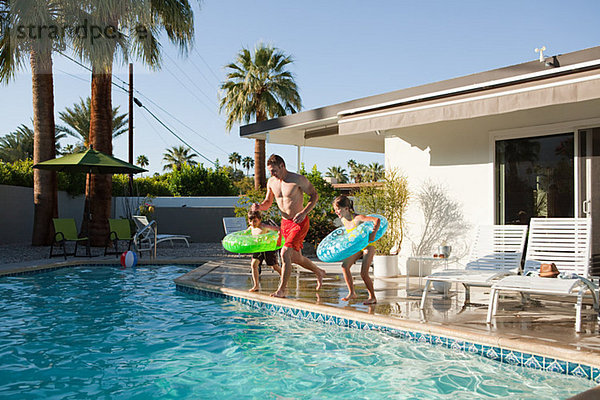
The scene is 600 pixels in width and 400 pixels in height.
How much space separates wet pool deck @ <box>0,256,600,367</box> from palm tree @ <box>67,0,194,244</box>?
6.25 meters

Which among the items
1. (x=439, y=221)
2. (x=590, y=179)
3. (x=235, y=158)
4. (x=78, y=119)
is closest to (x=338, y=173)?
(x=235, y=158)

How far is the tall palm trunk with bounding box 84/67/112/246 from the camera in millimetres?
13164

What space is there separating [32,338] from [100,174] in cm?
883

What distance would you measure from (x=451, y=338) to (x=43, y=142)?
39.9 feet

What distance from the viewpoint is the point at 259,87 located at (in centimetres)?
2097

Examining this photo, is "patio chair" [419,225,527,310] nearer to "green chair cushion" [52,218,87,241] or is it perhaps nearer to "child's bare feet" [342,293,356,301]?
"child's bare feet" [342,293,356,301]

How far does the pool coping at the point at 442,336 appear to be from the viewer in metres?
3.62

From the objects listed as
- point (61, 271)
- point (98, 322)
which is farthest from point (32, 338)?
point (61, 271)

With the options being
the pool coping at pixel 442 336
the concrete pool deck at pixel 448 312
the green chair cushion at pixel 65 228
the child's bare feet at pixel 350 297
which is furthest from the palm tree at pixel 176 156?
the child's bare feet at pixel 350 297

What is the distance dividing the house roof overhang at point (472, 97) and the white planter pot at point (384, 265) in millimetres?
2072

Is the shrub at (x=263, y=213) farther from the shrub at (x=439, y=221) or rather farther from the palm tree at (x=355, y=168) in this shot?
the palm tree at (x=355, y=168)

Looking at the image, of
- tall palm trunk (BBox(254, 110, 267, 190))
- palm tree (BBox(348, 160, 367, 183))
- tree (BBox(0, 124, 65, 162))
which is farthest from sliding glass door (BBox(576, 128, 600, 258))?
palm tree (BBox(348, 160, 367, 183))

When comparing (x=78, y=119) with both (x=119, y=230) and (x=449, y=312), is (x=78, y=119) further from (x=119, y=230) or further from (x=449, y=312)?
(x=449, y=312)

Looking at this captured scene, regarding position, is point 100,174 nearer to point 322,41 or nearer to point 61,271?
point 61,271
